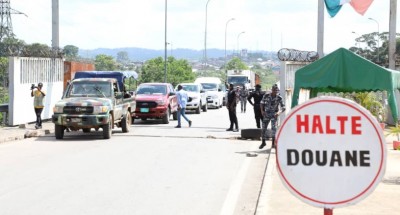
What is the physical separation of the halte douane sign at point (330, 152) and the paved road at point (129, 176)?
222 inches

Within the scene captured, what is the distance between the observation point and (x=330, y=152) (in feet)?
11.7

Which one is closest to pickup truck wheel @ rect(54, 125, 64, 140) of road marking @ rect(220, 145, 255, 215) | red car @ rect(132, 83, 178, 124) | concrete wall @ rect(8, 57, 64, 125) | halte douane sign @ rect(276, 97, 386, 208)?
concrete wall @ rect(8, 57, 64, 125)

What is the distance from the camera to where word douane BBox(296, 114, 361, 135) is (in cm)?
353

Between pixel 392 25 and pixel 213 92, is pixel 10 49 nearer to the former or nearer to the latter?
pixel 392 25

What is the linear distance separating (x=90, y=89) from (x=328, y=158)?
18.1m

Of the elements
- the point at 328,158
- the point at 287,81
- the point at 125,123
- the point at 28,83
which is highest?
the point at 287,81

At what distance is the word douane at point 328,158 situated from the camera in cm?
351

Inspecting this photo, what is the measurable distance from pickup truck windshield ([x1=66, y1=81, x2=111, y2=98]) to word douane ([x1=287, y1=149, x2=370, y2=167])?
17.7 meters

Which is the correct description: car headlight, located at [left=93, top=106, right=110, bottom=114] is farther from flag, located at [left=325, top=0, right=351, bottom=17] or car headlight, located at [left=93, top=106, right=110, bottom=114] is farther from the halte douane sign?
the halte douane sign

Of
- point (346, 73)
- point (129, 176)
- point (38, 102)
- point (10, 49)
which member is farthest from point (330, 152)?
point (10, 49)

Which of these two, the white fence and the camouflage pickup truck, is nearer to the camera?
the camouflage pickup truck

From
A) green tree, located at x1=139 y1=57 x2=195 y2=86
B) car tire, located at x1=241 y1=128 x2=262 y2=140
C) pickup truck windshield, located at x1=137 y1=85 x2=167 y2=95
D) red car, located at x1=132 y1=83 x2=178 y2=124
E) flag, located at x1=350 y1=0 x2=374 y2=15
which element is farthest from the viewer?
green tree, located at x1=139 y1=57 x2=195 y2=86

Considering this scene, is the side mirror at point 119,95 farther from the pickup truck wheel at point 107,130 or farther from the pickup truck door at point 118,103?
the pickup truck wheel at point 107,130

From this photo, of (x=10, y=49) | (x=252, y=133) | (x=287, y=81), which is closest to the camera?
(x=252, y=133)
